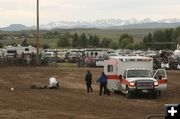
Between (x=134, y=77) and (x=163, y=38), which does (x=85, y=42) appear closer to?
(x=163, y=38)

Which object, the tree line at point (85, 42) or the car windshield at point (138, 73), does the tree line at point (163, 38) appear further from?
the car windshield at point (138, 73)

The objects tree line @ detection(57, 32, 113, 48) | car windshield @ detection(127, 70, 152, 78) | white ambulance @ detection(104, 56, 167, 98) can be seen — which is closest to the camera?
white ambulance @ detection(104, 56, 167, 98)

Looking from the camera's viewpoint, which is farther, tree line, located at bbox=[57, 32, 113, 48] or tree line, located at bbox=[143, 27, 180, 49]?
tree line, located at bbox=[57, 32, 113, 48]

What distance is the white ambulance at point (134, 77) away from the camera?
2659 centimetres

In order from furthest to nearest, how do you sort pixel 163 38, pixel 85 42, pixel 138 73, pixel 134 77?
1. pixel 85 42
2. pixel 163 38
3. pixel 138 73
4. pixel 134 77

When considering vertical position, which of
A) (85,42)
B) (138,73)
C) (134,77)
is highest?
(138,73)

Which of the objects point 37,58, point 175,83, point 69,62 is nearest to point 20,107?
A: point 175,83

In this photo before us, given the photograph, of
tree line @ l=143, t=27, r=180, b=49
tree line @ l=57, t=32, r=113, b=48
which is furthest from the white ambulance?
tree line @ l=57, t=32, r=113, b=48

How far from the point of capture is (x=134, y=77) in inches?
1084

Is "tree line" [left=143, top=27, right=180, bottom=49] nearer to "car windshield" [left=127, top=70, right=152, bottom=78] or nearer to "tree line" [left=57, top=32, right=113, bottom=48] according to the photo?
"tree line" [left=57, top=32, right=113, bottom=48]

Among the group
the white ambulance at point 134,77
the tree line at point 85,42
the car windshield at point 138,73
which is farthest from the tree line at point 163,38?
the car windshield at point 138,73

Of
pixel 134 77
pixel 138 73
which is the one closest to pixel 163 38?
pixel 138 73

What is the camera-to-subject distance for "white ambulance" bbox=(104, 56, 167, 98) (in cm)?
2659

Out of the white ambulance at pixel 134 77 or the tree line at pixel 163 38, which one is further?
the tree line at pixel 163 38
